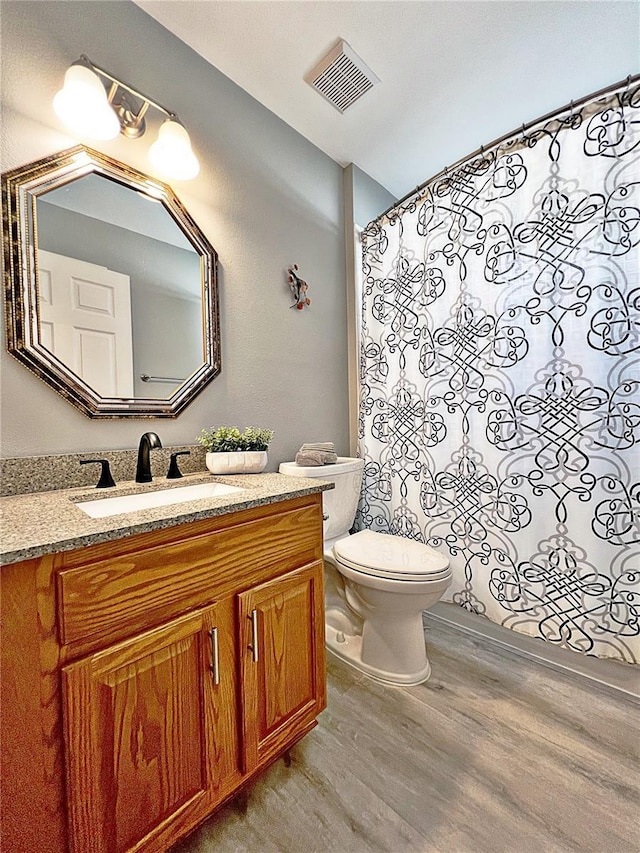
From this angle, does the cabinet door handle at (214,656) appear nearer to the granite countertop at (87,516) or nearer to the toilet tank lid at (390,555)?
the granite countertop at (87,516)

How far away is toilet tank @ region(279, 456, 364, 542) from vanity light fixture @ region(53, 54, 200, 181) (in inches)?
A: 49.8

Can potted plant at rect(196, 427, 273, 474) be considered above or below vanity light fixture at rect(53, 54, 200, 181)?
below

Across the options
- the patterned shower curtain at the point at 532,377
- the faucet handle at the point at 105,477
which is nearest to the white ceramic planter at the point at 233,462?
the faucet handle at the point at 105,477

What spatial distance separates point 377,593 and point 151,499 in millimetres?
902

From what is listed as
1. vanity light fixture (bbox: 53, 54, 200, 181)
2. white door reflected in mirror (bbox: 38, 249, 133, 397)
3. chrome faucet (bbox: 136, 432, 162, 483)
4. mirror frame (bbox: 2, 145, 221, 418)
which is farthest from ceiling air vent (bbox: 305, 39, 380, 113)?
chrome faucet (bbox: 136, 432, 162, 483)

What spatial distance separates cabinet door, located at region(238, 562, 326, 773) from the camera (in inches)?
39.2

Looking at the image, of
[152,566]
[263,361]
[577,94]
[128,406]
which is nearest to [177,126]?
[263,361]

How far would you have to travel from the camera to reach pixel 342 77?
1.66 m

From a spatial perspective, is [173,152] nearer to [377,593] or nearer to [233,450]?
[233,450]

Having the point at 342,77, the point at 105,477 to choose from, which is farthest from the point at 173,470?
the point at 342,77

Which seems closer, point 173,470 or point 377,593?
point 173,470

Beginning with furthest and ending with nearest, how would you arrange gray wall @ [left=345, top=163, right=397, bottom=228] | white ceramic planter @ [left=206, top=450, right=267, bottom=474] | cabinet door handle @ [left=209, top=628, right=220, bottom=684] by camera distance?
gray wall @ [left=345, top=163, right=397, bottom=228] < white ceramic planter @ [left=206, top=450, right=267, bottom=474] < cabinet door handle @ [left=209, top=628, right=220, bottom=684]

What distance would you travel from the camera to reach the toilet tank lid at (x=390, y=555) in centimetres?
144

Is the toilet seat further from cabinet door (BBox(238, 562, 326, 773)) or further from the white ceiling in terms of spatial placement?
the white ceiling
